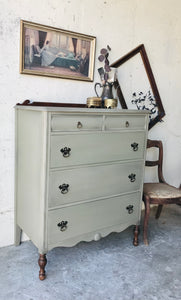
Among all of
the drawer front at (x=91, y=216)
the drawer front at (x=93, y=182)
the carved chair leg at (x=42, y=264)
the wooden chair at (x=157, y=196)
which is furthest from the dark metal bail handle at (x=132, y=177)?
the carved chair leg at (x=42, y=264)

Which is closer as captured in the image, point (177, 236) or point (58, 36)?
point (58, 36)

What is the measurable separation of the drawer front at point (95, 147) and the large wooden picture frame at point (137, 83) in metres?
0.66

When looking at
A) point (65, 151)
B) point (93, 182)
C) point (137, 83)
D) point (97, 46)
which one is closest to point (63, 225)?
point (93, 182)

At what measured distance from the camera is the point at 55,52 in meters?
2.32

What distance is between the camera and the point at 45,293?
1.80 metres

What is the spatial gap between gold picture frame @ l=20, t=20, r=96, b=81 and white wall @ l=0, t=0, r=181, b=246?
5 cm

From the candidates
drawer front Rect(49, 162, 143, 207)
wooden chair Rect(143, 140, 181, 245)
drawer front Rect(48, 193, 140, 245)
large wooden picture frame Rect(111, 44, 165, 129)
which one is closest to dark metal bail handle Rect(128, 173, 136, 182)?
drawer front Rect(49, 162, 143, 207)

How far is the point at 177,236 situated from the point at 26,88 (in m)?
2.04

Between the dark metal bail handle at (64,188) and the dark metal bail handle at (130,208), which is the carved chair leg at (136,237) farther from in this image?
the dark metal bail handle at (64,188)

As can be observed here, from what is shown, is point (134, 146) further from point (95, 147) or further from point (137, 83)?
point (137, 83)

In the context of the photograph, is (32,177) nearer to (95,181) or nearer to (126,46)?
(95,181)

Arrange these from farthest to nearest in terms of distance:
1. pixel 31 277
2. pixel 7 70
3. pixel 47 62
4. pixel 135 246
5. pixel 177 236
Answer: pixel 177 236, pixel 135 246, pixel 47 62, pixel 7 70, pixel 31 277

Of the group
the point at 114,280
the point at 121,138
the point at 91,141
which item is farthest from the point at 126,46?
the point at 114,280

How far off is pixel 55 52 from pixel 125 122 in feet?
2.85
